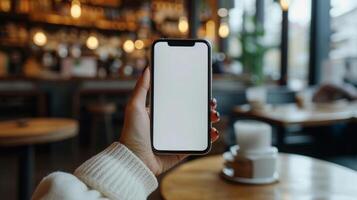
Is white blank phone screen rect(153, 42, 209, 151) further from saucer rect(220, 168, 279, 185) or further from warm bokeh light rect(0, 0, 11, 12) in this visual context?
warm bokeh light rect(0, 0, 11, 12)

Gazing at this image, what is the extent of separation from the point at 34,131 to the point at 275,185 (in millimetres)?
1805

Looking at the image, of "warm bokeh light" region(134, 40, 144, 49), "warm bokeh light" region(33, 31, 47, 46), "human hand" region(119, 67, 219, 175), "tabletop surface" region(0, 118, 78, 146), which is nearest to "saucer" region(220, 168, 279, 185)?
"human hand" region(119, 67, 219, 175)

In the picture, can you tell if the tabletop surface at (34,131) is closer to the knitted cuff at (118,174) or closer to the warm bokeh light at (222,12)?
the knitted cuff at (118,174)

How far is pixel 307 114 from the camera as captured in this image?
10.3 feet

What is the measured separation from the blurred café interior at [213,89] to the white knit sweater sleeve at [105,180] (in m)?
0.24

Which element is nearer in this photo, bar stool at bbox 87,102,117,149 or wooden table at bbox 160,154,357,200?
wooden table at bbox 160,154,357,200

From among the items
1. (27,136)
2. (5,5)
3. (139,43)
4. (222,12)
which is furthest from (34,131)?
(222,12)

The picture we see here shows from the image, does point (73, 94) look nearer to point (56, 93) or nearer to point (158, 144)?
point (56, 93)

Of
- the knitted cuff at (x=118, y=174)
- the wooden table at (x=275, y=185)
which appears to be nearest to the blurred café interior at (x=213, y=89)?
the wooden table at (x=275, y=185)

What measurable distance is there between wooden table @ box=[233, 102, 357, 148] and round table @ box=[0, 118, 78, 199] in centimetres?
156

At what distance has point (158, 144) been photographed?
887 mm

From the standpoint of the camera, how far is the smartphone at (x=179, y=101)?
0.89m

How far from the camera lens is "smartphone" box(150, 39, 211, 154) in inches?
34.9

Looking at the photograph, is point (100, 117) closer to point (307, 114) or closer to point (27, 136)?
point (27, 136)
